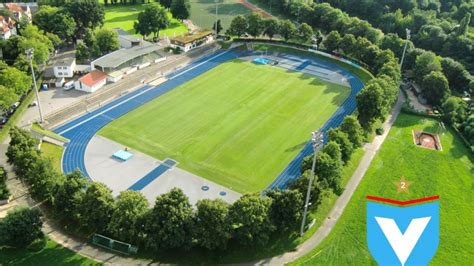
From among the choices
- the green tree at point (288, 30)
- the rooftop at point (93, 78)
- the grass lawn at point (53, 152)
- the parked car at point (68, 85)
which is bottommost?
the grass lawn at point (53, 152)

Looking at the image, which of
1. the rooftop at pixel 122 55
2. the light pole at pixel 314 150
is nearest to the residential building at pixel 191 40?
the rooftop at pixel 122 55

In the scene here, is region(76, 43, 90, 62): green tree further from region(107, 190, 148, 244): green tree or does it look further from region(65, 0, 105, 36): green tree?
region(107, 190, 148, 244): green tree

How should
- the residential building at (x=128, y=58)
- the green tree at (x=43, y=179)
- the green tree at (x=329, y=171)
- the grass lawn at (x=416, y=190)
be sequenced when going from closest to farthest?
1. the grass lawn at (x=416, y=190)
2. the green tree at (x=43, y=179)
3. the green tree at (x=329, y=171)
4. the residential building at (x=128, y=58)

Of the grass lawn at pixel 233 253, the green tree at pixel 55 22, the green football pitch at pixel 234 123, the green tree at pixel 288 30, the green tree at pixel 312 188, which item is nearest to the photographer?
the grass lawn at pixel 233 253

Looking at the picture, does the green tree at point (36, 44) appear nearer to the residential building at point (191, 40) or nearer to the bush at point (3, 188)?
the residential building at point (191, 40)

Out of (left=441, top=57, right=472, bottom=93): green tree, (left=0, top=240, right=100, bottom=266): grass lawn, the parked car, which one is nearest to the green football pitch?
the parked car

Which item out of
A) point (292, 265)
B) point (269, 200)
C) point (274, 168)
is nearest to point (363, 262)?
point (292, 265)
